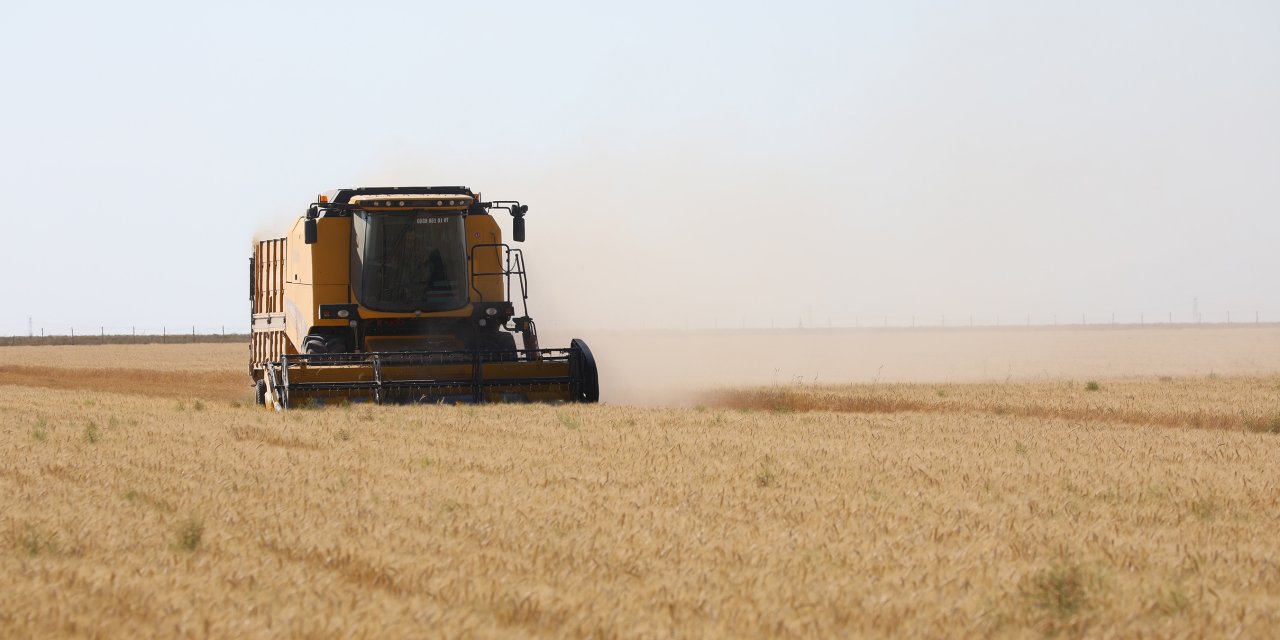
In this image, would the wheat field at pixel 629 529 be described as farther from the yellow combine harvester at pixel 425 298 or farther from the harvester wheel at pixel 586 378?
the harvester wheel at pixel 586 378

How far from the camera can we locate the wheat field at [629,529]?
640 cm

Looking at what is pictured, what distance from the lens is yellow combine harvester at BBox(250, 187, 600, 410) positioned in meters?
20.2

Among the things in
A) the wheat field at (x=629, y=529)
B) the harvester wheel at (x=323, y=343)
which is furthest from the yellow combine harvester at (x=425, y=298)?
the wheat field at (x=629, y=529)

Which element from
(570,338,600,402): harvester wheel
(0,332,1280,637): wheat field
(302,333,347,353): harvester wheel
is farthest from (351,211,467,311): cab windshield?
(0,332,1280,637): wheat field

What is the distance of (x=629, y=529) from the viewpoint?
868 centimetres

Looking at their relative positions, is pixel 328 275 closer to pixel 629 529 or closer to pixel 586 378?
pixel 586 378

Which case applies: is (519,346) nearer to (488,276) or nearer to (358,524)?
(488,276)

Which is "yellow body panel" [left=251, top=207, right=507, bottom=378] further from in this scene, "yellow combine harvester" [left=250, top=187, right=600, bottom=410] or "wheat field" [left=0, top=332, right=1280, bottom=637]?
"wheat field" [left=0, top=332, right=1280, bottom=637]

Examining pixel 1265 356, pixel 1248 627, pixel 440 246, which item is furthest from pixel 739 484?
pixel 1265 356

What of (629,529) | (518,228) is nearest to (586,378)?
(518,228)

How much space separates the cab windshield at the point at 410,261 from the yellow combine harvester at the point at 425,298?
1 centimetres

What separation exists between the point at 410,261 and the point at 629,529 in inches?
509

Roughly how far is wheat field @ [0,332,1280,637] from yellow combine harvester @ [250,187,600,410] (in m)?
2.98

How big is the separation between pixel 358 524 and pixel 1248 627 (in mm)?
5038
